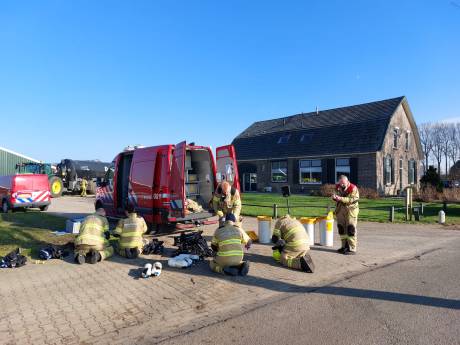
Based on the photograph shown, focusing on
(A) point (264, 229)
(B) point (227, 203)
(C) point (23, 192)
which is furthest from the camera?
(C) point (23, 192)

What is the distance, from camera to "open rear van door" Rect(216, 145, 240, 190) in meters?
9.67

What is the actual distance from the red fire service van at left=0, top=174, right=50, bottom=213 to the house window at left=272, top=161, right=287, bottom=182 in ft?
63.8

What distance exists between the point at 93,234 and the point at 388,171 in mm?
24969

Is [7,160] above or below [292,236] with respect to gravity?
above

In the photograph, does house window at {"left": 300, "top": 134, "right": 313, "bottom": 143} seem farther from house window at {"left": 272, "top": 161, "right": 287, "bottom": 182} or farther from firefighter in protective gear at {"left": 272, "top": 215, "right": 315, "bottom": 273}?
firefighter in protective gear at {"left": 272, "top": 215, "right": 315, "bottom": 273}

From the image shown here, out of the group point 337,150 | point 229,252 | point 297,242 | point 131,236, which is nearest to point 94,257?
point 131,236

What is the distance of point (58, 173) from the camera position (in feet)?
96.2

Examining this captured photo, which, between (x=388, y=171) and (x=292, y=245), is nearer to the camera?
(x=292, y=245)

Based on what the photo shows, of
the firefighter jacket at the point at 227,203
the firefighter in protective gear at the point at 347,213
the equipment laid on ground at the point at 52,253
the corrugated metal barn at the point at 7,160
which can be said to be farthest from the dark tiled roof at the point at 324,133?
the corrugated metal barn at the point at 7,160

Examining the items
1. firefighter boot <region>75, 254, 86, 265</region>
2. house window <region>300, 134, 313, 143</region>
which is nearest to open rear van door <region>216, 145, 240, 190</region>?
firefighter boot <region>75, 254, 86, 265</region>

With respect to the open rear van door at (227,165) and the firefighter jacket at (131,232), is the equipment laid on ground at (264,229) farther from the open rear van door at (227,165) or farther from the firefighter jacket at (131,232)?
the firefighter jacket at (131,232)

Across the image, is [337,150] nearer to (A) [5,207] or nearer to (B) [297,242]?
(A) [5,207]

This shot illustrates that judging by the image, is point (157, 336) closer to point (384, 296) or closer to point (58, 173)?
point (384, 296)

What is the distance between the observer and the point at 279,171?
31.4 meters
